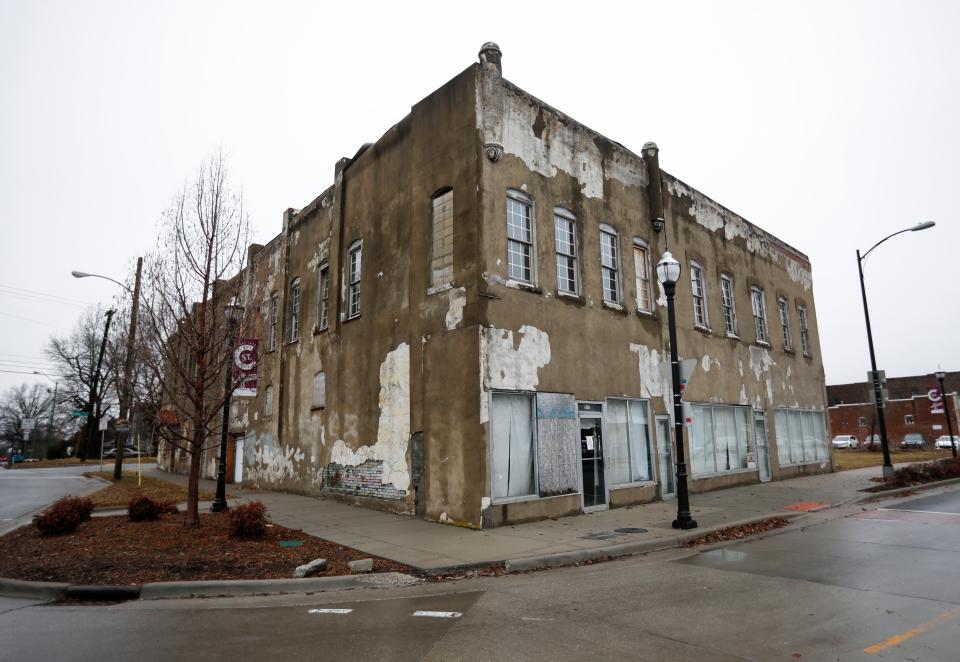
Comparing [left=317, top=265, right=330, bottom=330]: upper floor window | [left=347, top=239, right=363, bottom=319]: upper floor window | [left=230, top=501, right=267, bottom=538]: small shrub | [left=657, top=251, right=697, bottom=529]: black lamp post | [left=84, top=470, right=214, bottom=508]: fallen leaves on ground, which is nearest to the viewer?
[left=230, top=501, right=267, bottom=538]: small shrub

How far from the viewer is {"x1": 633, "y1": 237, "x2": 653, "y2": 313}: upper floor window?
1681 cm

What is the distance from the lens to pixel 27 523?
12.7 m

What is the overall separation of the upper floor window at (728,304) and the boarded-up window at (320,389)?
13.8m

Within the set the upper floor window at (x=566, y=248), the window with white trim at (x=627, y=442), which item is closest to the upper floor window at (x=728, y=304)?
the window with white trim at (x=627, y=442)

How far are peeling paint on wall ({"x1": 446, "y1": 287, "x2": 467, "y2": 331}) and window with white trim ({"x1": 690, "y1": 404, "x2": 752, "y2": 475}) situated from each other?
364 inches

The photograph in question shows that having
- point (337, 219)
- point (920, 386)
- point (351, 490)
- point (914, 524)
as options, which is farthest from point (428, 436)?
point (920, 386)

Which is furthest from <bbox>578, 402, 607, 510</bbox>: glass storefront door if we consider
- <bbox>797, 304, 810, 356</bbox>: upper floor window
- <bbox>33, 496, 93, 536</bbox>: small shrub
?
<bbox>797, 304, 810, 356</bbox>: upper floor window

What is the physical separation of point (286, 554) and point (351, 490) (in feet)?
21.9

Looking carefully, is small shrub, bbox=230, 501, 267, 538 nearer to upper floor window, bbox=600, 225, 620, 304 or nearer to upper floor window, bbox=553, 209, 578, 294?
upper floor window, bbox=553, 209, 578, 294

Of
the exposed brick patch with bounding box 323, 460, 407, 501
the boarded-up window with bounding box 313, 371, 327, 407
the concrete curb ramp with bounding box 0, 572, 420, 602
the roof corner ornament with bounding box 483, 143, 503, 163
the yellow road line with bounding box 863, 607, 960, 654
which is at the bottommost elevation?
the concrete curb ramp with bounding box 0, 572, 420, 602

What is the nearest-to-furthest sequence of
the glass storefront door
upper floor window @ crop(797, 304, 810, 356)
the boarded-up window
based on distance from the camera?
the glass storefront door
the boarded-up window
upper floor window @ crop(797, 304, 810, 356)

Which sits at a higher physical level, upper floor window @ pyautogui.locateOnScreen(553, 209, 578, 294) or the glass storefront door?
upper floor window @ pyautogui.locateOnScreen(553, 209, 578, 294)

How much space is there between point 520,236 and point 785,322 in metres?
16.4

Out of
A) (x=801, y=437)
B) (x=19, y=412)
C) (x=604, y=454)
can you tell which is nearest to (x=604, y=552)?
(x=604, y=454)
